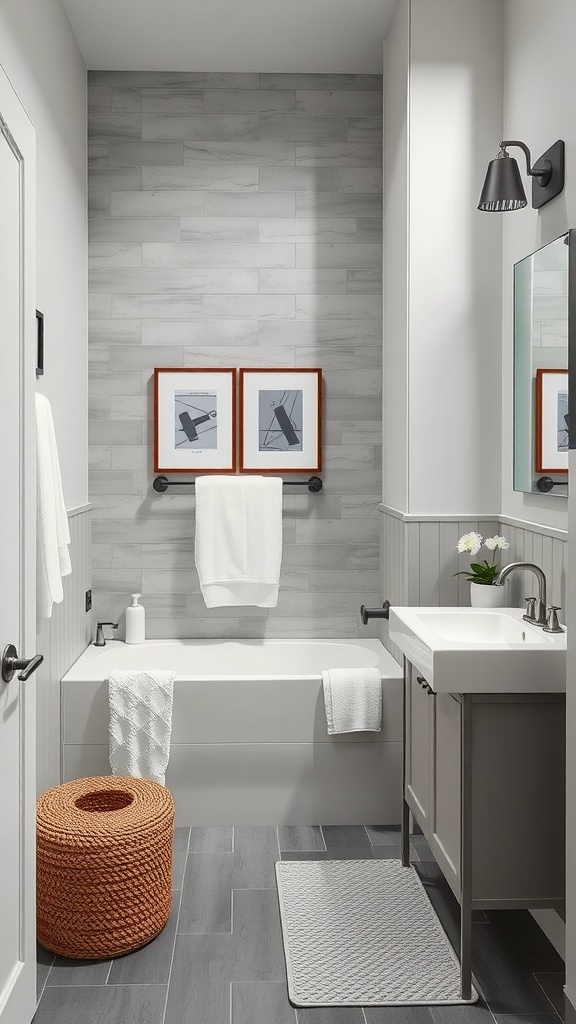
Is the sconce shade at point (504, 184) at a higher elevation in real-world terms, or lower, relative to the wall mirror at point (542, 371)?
higher

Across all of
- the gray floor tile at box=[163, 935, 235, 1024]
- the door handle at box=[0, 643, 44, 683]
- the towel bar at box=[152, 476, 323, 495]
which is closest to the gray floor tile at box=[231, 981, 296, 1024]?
the gray floor tile at box=[163, 935, 235, 1024]

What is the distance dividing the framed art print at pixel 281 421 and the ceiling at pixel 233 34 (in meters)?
1.27

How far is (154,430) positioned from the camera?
376 cm

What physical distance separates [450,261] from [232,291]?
3.45 ft

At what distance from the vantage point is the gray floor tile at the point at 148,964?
217 centimetres

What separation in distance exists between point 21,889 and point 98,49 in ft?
10.3

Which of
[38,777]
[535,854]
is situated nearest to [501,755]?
[535,854]

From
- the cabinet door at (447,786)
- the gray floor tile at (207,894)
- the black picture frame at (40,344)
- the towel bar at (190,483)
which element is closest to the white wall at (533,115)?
the cabinet door at (447,786)

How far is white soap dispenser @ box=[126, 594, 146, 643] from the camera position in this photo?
3.70 meters

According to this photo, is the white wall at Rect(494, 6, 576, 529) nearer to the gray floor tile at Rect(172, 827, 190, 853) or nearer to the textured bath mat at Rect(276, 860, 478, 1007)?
the textured bath mat at Rect(276, 860, 478, 1007)

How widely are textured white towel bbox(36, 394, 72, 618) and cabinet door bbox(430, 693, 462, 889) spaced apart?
1.08 metres

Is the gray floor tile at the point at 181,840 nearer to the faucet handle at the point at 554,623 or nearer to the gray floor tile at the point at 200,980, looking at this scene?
the gray floor tile at the point at 200,980

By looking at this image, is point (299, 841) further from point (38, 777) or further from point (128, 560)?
point (128, 560)

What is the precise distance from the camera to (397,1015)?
2.03 m
